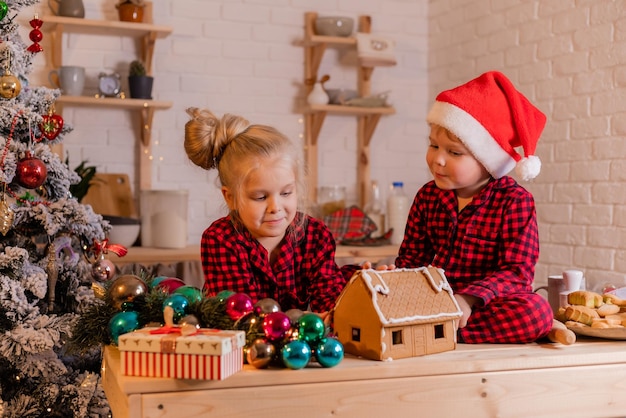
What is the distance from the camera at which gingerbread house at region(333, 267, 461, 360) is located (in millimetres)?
1629

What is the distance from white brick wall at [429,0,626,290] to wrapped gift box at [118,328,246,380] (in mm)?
2190

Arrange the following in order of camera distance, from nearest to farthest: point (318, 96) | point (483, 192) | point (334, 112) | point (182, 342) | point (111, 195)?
point (182, 342) < point (483, 192) < point (111, 195) < point (318, 96) < point (334, 112)

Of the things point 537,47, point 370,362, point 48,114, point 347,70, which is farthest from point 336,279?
point 347,70

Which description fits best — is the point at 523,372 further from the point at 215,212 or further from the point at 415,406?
the point at 215,212

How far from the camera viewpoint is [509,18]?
3895mm

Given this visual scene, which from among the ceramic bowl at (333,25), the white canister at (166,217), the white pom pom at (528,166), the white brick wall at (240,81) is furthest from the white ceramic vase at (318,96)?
the white pom pom at (528,166)

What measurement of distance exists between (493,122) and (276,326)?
0.87 metres

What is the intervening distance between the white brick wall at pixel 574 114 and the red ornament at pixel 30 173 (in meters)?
2.16

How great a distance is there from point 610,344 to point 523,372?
0.29 metres

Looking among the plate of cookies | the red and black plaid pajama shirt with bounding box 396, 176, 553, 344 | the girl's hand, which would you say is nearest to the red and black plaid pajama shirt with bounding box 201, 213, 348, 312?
the red and black plaid pajama shirt with bounding box 396, 176, 553, 344

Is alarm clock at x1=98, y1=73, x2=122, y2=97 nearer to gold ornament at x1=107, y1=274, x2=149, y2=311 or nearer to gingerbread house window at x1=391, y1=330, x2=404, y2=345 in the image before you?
gold ornament at x1=107, y1=274, x2=149, y2=311

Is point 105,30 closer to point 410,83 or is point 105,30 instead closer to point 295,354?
point 410,83

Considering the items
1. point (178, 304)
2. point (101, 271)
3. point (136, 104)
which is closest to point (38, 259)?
point (101, 271)

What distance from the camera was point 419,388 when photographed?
1.62m
